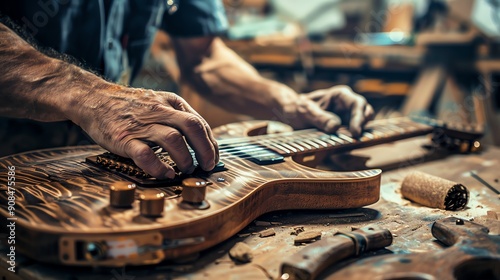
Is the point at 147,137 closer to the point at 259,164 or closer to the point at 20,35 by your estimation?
the point at 259,164

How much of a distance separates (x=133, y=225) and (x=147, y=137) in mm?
265

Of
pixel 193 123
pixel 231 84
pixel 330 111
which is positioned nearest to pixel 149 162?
pixel 193 123

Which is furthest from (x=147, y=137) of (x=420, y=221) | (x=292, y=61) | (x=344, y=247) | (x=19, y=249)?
(x=292, y=61)

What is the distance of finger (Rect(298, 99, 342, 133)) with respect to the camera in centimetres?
165

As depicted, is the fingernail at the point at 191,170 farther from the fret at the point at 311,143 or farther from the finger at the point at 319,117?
the finger at the point at 319,117

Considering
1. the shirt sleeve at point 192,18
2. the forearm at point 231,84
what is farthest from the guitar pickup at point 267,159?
the shirt sleeve at point 192,18

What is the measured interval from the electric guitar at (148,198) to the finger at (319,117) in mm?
171

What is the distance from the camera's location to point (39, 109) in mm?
1188

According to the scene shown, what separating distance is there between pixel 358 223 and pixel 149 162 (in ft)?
1.57

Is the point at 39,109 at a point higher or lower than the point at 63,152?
higher

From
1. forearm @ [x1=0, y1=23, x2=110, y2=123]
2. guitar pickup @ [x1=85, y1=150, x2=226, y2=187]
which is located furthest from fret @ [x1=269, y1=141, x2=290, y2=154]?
forearm @ [x1=0, y1=23, x2=110, y2=123]

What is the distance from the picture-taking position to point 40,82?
46.1 inches

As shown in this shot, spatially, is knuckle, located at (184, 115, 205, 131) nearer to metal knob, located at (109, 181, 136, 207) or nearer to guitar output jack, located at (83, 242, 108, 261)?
metal knob, located at (109, 181, 136, 207)

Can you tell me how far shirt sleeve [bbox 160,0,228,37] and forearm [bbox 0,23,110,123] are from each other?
84 centimetres
